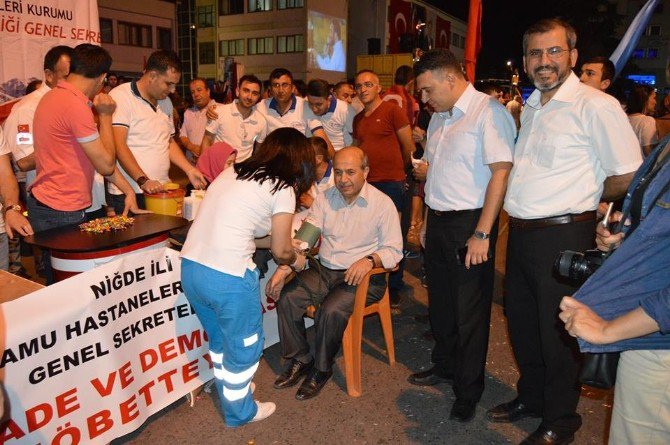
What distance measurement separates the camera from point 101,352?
2.78 metres

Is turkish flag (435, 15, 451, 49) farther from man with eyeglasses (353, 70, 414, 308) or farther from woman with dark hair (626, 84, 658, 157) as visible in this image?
man with eyeglasses (353, 70, 414, 308)

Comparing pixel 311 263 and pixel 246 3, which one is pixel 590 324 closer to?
pixel 311 263

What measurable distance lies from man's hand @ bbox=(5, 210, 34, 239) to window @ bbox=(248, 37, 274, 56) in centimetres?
3312

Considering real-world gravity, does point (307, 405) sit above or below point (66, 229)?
below

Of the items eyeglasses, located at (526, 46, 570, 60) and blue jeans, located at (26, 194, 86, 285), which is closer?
eyeglasses, located at (526, 46, 570, 60)

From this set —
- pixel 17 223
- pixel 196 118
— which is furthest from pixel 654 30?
pixel 17 223

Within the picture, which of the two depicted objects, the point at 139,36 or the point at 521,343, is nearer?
the point at 521,343

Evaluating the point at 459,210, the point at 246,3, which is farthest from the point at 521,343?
the point at 246,3

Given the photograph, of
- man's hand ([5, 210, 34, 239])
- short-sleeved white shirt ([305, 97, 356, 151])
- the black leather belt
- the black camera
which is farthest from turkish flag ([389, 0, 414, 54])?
the black camera

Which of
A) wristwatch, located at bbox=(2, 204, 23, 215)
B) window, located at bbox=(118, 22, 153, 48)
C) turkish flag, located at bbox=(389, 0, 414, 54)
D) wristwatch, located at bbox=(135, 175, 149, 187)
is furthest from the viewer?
turkish flag, located at bbox=(389, 0, 414, 54)

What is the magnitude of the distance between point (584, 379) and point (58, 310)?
2.34m

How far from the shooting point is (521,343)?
3094mm

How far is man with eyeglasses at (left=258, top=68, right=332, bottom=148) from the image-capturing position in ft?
18.2

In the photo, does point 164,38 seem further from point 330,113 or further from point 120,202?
point 120,202
